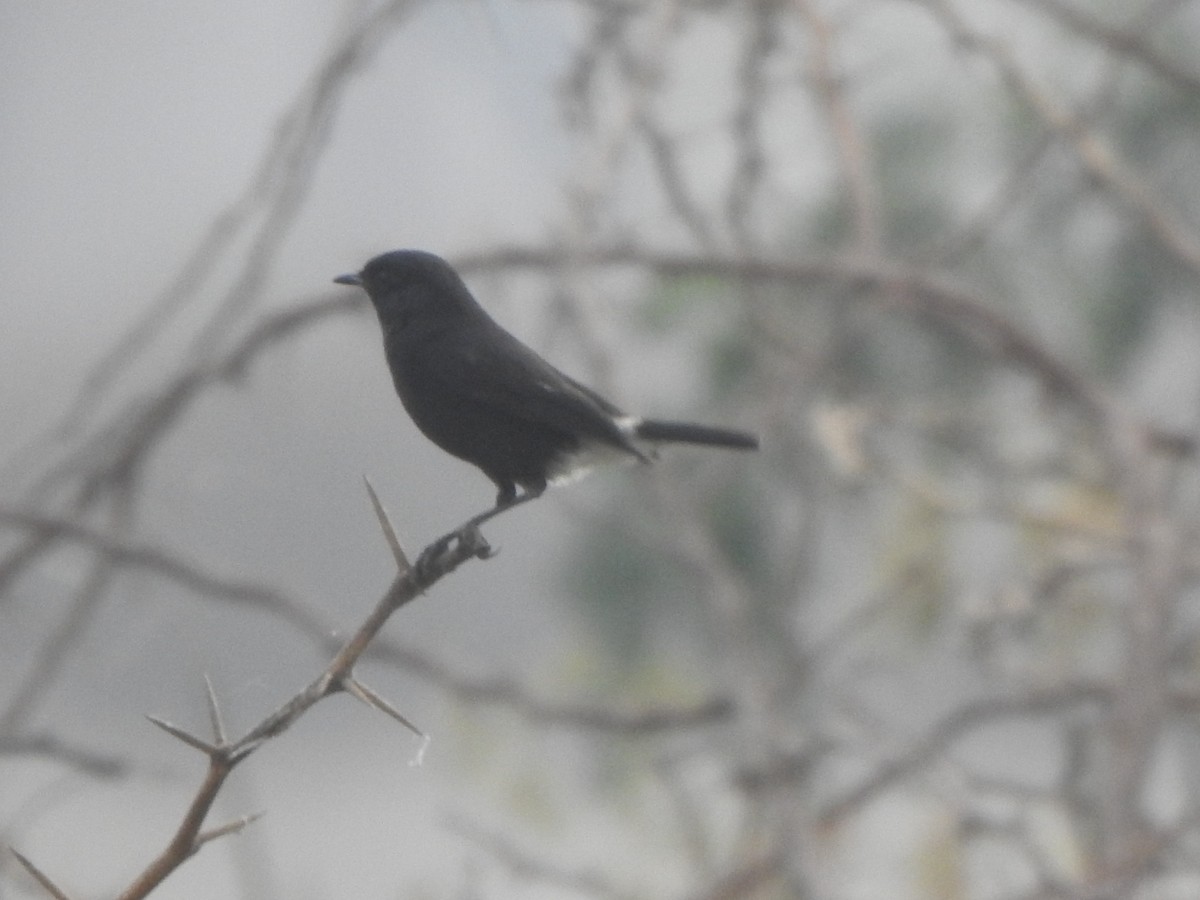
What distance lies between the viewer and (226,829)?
1499mm

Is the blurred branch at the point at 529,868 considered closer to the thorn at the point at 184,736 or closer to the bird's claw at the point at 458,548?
the bird's claw at the point at 458,548

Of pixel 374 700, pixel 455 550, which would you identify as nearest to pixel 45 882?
pixel 374 700

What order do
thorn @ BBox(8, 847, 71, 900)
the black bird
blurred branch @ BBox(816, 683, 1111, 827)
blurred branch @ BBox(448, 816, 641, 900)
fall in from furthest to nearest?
1. blurred branch @ BBox(816, 683, 1111, 827)
2. blurred branch @ BBox(448, 816, 641, 900)
3. the black bird
4. thorn @ BBox(8, 847, 71, 900)

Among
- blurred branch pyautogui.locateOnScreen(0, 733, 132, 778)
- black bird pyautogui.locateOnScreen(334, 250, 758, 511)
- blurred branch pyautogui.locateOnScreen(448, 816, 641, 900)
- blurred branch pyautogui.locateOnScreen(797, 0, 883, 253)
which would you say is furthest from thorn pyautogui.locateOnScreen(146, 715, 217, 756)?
blurred branch pyautogui.locateOnScreen(797, 0, 883, 253)

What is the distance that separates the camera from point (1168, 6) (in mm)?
5051

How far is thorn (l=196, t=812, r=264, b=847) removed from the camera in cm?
150

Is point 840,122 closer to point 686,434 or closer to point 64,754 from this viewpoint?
point 686,434

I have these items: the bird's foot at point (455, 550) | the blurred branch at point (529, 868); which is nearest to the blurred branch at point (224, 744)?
the bird's foot at point (455, 550)

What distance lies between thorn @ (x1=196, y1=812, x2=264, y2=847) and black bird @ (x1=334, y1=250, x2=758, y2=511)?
Answer: 0.99m

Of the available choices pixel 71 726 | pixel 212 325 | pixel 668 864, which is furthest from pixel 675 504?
pixel 668 864

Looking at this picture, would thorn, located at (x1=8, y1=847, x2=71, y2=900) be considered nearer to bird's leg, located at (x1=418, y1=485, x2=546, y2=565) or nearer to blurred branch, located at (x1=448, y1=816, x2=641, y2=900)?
bird's leg, located at (x1=418, y1=485, x2=546, y2=565)

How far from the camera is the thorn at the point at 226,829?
1.50m

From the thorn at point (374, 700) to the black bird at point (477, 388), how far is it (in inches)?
34.9

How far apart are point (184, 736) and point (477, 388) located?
3.47 feet
